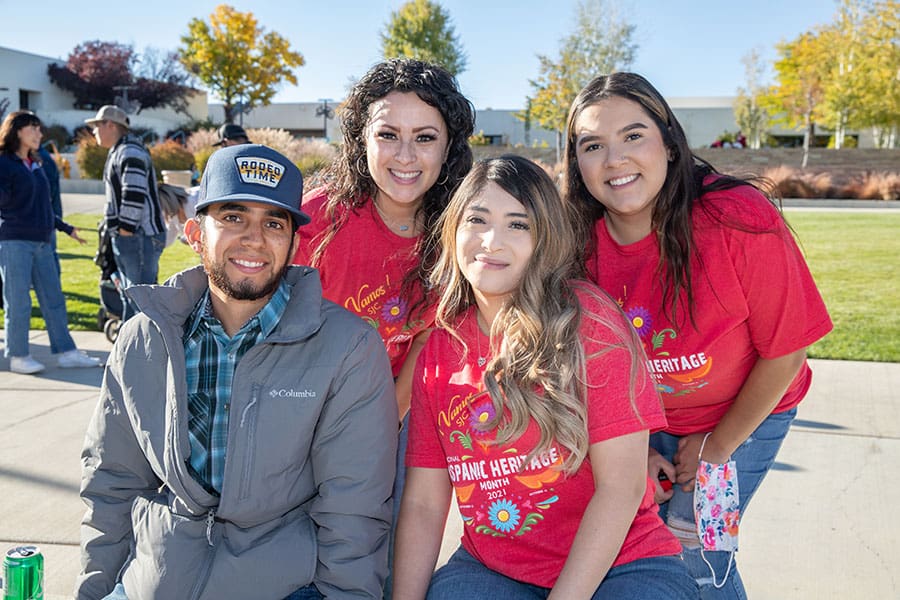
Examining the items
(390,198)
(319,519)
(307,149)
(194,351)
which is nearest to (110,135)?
(390,198)

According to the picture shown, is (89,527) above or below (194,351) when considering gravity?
below

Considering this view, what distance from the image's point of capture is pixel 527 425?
83.8 inches

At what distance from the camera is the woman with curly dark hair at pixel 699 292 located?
2457 mm

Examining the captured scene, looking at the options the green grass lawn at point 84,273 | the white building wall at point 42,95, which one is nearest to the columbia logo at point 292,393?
the green grass lawn at point 84,273

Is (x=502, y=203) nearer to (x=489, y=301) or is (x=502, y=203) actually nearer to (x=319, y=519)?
(x=489, y=301)

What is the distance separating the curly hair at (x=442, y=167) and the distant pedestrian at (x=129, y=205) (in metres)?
3.86

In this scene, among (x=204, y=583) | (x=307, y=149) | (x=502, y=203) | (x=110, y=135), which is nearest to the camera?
(x=204, y=583)

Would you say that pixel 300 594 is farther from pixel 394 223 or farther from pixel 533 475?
pixel 394 223

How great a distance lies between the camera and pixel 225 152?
2.36 meters

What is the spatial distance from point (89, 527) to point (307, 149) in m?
20.2

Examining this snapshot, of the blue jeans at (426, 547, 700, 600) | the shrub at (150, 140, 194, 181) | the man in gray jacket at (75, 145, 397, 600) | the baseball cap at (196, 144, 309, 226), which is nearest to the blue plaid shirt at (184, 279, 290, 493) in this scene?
the man in gray jacket at (75, 145, 397, 600)

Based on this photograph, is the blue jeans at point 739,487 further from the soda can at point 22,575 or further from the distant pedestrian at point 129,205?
the distant pedestrian at point 129,205

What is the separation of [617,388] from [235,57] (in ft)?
148

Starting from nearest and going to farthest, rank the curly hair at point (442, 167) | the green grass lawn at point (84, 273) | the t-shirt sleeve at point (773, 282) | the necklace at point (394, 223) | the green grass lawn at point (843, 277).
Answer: the t-shirt sleeve at point (773, 282) < the curly hair at point (442, 167) < the necklace at point (394, 223) < the green grass lawn at point (843, 277) < the green grass lawn at point (84, 273)
